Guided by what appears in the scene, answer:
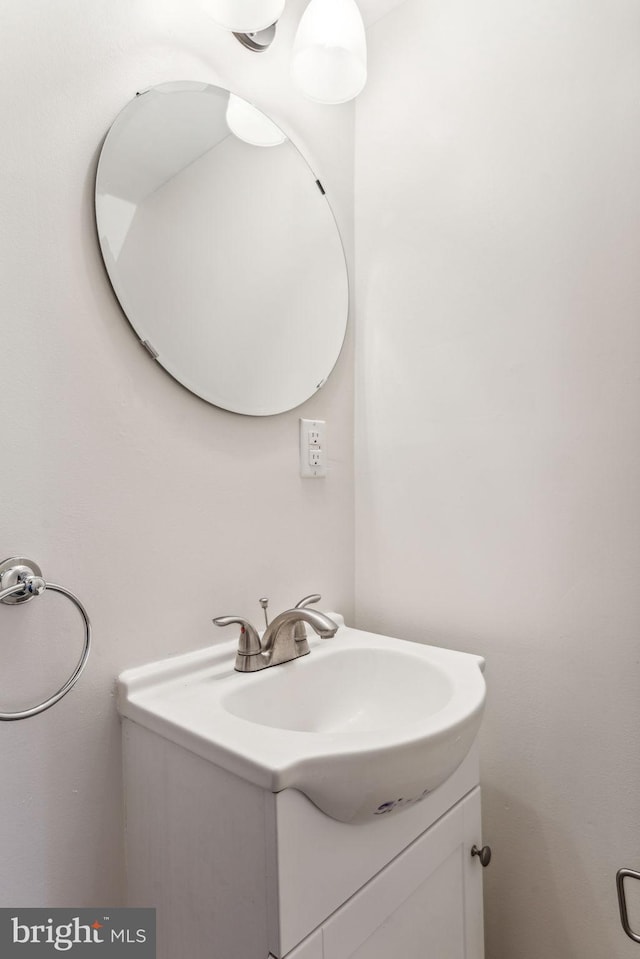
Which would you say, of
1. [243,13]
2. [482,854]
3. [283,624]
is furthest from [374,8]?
[482,854]

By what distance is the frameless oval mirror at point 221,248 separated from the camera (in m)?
0.86

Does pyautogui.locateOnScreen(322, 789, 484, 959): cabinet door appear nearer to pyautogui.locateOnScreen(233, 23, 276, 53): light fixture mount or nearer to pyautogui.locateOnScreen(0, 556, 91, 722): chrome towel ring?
pyautogui.locateOnScreen(0, 556, 91, 722): chrome towel ring

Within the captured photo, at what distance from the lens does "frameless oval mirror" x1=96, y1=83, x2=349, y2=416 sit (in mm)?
858

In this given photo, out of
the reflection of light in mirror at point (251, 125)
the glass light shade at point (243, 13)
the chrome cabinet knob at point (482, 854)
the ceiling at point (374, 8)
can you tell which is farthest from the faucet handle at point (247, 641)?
the ceiling at point (374, 8)

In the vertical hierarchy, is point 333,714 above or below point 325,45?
below

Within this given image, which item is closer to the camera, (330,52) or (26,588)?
(26,588)

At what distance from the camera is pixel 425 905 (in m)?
0.78

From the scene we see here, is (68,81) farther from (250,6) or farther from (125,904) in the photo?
(125,904)

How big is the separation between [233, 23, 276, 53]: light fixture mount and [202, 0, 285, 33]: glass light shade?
0.11 meters

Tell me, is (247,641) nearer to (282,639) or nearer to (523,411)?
(282,639)

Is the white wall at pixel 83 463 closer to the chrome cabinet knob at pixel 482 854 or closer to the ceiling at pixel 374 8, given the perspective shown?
the ceiling at pixel 374 8

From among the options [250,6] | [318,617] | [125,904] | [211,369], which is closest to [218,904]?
[125,904]

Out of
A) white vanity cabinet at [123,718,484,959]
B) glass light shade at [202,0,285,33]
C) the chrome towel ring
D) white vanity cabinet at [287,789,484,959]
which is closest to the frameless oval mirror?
glass light shade at [202,0,285,33]

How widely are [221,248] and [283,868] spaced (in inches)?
39.1
